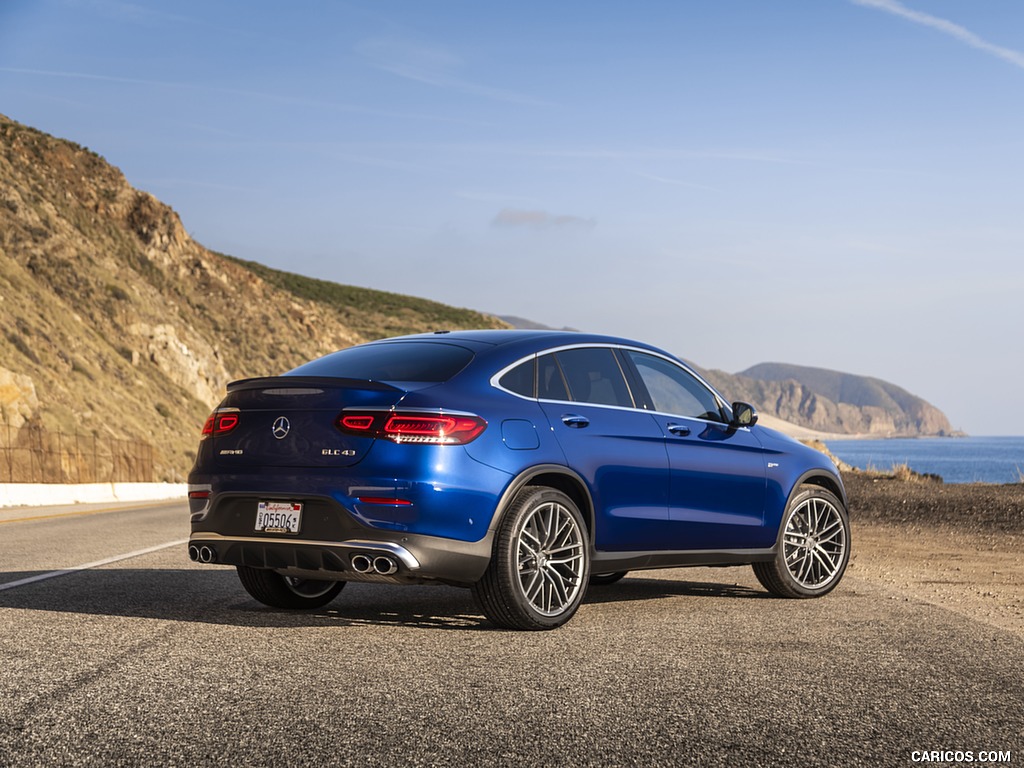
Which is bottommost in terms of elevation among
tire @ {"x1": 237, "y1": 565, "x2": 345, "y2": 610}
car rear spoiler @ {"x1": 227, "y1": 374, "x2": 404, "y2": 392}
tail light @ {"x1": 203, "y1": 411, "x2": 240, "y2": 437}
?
tire @ {"x1": 237, "y1": 565, "x2": 345, "y2": 610}

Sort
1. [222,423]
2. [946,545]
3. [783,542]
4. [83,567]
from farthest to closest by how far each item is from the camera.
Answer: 1. [946,545]
2. [83,567]
3. [783,542]
4. [222,423]

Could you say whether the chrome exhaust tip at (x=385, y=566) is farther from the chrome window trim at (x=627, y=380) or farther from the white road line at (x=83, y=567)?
the white road line at (x=83, y=567)

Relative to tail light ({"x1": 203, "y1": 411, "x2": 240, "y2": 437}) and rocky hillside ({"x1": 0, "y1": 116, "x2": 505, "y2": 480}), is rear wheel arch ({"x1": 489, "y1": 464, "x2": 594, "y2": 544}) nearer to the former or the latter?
tail light ({"x1": 203, "y1": 411, "x2": 240, "y2": 437})

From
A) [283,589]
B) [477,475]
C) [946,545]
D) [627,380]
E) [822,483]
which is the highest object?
[627,380]

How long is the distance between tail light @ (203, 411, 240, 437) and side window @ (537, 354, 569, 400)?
183cm

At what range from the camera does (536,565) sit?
6.93 metres

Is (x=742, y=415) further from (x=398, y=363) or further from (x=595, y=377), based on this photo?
(x=398, y=363)

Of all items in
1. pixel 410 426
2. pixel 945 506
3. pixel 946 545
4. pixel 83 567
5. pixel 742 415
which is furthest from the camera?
pixel 945 506

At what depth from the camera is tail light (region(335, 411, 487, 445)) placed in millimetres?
6523

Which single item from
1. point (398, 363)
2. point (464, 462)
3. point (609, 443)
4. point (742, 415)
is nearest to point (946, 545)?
point (742, 415)

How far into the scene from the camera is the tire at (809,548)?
347 inches

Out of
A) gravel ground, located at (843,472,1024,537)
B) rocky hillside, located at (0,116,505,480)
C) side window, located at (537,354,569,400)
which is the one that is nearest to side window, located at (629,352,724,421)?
side window, located at (537,354,569,400)

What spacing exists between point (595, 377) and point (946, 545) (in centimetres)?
822

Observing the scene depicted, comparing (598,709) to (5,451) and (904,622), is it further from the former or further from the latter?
(5,451)
